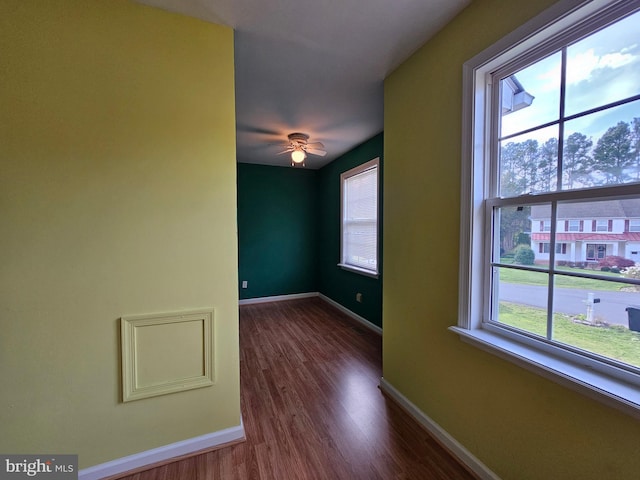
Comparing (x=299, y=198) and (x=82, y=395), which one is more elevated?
(x=299, y=198)

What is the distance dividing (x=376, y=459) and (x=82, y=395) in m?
1.61

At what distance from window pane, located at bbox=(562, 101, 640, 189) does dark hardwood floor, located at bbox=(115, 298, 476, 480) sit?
1568 mm

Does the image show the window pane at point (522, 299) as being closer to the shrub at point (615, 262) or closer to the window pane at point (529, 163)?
the shrub at point (615, 262)

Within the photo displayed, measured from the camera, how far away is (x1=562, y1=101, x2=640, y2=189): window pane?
946mm

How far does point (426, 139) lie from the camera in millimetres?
1703

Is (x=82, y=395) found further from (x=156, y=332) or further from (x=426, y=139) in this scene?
(x=426, y=139)

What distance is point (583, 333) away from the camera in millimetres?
1074

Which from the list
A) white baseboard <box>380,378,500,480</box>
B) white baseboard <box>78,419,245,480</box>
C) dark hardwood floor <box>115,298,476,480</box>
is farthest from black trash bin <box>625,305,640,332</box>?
white baseboard <box>78,419,245,480</box>

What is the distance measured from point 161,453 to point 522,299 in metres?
2.10

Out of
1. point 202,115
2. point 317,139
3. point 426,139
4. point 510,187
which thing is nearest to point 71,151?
point 202,115

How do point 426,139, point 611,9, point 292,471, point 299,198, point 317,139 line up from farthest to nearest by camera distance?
point 299,198, point 317,139, point 426,139, point 292,471, point 611,9

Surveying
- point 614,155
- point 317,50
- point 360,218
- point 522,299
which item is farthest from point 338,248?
point 614,155

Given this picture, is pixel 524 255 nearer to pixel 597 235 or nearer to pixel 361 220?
pixel 597 235

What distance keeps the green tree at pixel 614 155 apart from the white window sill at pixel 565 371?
734 mm
